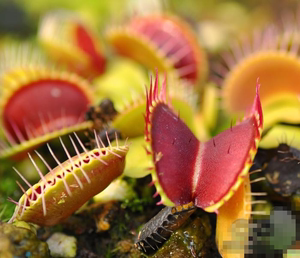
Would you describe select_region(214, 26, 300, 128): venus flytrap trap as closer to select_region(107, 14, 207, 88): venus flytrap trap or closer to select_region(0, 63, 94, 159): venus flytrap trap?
select_region(107, 14, 207, 88): venus flytrap trap

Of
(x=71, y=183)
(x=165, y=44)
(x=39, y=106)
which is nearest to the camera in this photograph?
(x=71, y=183)

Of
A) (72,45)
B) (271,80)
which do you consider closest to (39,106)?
(72,45)

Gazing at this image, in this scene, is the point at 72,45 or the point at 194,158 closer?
the point at 194,158

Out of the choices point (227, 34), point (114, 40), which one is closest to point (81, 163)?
point (114, 40)

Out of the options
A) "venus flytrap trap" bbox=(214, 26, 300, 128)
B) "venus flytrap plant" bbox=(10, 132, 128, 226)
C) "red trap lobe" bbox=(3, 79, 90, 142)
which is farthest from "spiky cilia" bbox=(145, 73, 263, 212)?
"red trap lobe" bbox=(3, 79, 90, 142)

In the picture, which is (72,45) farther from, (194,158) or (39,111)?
(194,158)

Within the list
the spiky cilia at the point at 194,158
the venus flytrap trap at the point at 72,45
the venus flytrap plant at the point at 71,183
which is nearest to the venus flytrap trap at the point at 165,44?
the venus flytrap trap at the point at 72,45

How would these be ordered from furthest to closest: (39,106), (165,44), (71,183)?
(165,44) → (39,106) → (71,183)
